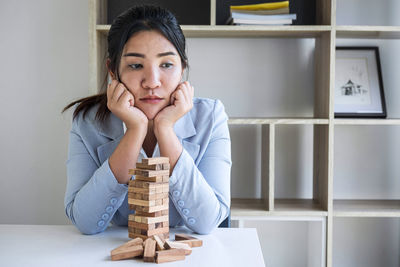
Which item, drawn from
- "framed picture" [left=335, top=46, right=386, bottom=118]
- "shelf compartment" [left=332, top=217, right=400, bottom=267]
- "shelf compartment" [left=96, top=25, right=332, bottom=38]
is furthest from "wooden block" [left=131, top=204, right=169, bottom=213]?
"shelf compartment" [left=332, top=217, right=400, bottom=267]

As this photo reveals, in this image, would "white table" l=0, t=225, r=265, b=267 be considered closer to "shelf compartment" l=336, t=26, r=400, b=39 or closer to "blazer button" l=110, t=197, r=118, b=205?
"blazer button" l=110, t=197, r=118, b=205

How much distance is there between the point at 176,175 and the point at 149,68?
298 mm

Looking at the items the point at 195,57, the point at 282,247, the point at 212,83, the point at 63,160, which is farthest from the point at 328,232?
the point at 63,160

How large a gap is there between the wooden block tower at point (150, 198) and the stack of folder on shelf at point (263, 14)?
132 cm

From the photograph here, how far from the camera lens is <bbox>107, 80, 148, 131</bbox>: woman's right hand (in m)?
1.28

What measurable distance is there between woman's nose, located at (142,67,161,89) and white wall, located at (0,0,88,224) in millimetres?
1433

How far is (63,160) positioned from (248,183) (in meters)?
1.06

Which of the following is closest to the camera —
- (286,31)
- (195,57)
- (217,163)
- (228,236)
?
(228,236)

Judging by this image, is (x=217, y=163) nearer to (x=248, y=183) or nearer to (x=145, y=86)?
(x=145, y=86)

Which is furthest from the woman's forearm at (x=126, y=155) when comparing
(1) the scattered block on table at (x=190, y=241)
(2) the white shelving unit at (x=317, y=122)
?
(2) the white shelving unit at (x=317, y=122)

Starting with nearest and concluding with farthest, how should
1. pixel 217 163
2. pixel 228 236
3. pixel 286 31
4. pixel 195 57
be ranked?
1. pixel 228 236
2. pixel 217 163
3. pixel 286 31
4. pixel 195 57

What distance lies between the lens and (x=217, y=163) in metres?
1.43

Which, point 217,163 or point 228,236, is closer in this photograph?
point 228,236

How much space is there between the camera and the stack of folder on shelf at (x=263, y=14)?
224cm
